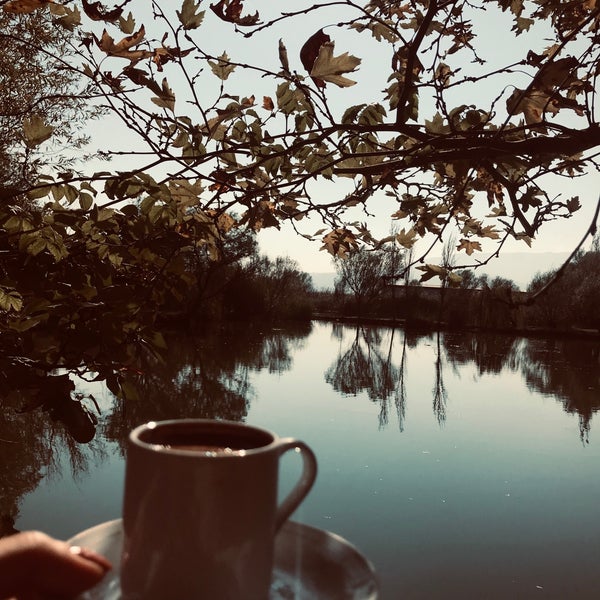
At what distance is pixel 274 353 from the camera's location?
1580 centimetres

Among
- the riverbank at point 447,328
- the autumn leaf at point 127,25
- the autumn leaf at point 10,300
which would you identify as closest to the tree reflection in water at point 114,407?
the autumn leaf at point 10,300

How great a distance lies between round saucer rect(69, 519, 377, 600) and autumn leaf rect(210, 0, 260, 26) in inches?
37.8

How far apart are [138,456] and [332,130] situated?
844 millimetres

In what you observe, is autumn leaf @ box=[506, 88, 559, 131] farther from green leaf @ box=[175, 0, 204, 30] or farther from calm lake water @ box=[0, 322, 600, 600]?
calm lake water @ box=[0, 322, 600, 600]

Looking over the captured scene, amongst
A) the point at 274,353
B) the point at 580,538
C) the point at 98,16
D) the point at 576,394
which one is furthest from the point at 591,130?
the point at 274,353

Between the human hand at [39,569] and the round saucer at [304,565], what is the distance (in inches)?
1.4

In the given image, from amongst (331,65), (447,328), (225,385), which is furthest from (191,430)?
(447,328)

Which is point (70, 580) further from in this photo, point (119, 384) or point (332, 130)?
point (332, 130)

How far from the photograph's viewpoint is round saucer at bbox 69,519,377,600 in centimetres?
53

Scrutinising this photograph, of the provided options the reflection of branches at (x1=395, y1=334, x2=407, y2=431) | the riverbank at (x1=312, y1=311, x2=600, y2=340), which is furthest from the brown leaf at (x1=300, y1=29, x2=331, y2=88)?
the riverbank at (x1=312, y1=311, x2=600, y2=340)

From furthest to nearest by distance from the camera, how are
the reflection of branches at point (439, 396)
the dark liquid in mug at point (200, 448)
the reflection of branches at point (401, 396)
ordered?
1. the reflection of branches at point (439, 396)
2. the reflection of branches at point (401, 396)
3. the dark liquid in mug at point (200, 448)

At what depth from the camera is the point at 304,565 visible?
58 centimetres

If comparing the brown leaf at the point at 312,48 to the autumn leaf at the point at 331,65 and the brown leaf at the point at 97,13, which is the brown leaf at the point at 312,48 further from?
the brown leaf at the point at 97,13

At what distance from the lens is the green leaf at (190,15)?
1.10 m
